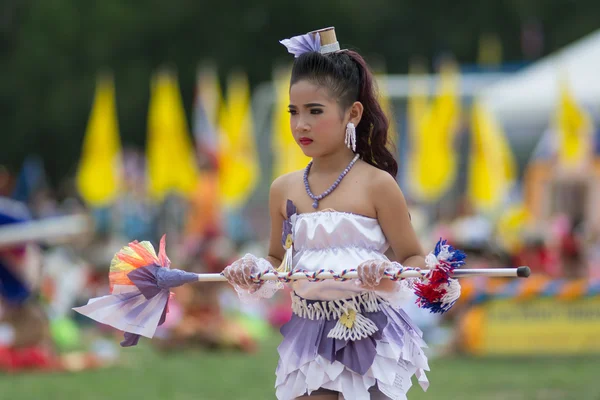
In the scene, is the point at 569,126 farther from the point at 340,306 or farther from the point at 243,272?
the point at 243,272

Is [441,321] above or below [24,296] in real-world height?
below

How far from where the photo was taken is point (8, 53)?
3469 cm

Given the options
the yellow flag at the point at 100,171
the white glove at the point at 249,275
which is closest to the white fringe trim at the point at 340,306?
the white glove at the point at 249,275

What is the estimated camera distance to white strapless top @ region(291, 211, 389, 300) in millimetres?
4207

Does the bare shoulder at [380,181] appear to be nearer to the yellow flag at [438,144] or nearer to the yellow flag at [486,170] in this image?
the yellow flag at [486,170]

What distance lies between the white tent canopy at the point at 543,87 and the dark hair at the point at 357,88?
49.1 feet

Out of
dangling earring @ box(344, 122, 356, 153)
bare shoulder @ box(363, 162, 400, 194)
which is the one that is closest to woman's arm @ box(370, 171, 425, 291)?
bare shoulder @ box(363, 162, 400, 194)

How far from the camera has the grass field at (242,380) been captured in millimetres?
8328

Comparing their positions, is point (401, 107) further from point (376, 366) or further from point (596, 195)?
point (376, 366)

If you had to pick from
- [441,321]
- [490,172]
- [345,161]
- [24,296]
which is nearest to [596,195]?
[490,172]

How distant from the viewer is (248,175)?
62.1ft

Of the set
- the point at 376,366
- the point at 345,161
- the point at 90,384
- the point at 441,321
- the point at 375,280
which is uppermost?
the point at 345,161

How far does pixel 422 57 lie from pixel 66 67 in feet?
34.7

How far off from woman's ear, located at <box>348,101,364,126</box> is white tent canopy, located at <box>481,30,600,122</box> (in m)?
15.1
